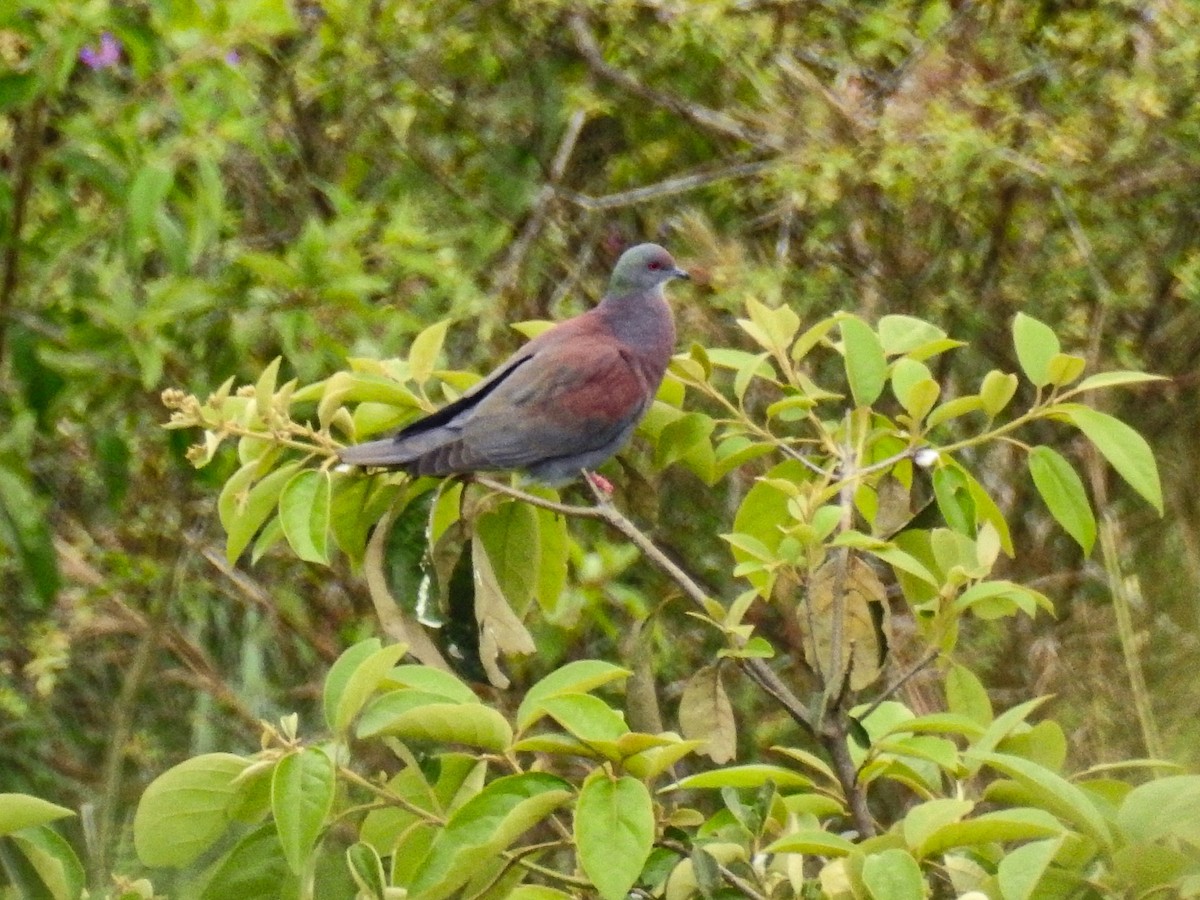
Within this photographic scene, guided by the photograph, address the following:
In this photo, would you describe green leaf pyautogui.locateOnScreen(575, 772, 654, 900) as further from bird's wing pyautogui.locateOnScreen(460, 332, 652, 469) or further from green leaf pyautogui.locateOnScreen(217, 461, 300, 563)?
bird's wing pyautogui.locateOnScreen(460, 332, 652, 469)

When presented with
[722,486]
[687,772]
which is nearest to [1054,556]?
[722,486]

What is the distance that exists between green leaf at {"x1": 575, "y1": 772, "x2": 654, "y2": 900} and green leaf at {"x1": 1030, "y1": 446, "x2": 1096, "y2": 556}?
63 cm

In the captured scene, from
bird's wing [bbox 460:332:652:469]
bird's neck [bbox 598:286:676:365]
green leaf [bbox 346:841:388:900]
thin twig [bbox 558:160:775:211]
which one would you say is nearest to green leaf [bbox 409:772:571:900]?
green leaf [bbox 346:841:388:900]

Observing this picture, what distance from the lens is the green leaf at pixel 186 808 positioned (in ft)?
5.20

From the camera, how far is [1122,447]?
1865 millimetres

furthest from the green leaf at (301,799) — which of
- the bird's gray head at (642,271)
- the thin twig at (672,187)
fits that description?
the thin twig at (672,187)

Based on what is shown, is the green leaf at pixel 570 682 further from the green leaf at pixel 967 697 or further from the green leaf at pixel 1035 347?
the green leaf at pixel 1035 347

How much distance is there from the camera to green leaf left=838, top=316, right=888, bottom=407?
6.45 feet

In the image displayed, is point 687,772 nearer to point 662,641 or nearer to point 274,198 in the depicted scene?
point 662,641

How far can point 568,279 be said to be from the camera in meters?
4.85

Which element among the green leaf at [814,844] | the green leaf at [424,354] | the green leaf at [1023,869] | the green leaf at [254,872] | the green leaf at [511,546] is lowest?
the green leaf at [254,872]

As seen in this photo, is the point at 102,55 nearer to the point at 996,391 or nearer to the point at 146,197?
the point at 146,197

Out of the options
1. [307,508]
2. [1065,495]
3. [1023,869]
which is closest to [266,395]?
[307,508]

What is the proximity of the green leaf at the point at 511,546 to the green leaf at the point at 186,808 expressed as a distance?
549 mm
